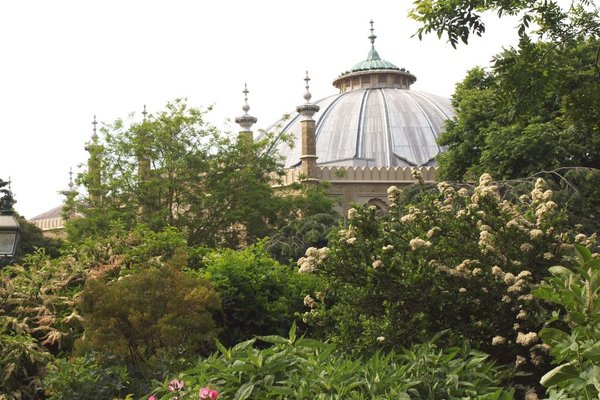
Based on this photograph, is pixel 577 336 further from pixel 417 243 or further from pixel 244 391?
pixel 417 243

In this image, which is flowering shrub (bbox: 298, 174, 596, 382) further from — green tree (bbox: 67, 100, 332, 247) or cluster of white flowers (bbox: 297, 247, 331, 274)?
green tree (bbox: 67, 100, 332, 247)

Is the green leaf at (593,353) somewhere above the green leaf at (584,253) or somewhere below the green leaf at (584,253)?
below

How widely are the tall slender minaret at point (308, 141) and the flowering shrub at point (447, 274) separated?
3440 cm

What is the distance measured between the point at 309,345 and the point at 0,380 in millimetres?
4195

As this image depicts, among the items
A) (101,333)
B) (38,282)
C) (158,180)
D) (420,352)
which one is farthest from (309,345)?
(158,180)

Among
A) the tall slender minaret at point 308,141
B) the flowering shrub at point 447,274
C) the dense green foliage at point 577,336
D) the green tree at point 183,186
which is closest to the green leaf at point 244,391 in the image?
the flowering shrub at point 447,274

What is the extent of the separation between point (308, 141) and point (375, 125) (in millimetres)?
9350

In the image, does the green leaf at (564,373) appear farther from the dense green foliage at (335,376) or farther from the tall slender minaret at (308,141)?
the tall slender minaret at (308,141)

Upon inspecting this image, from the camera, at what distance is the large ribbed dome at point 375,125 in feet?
177

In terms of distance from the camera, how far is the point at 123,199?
34531mm

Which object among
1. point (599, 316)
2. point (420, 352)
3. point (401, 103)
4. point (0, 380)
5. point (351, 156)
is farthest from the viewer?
point (401, 103)

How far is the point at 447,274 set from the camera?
1084cm

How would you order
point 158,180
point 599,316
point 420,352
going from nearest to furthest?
point 599,316, point 420,352, point 158,180

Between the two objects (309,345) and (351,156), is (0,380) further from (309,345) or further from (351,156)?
(351,156)
